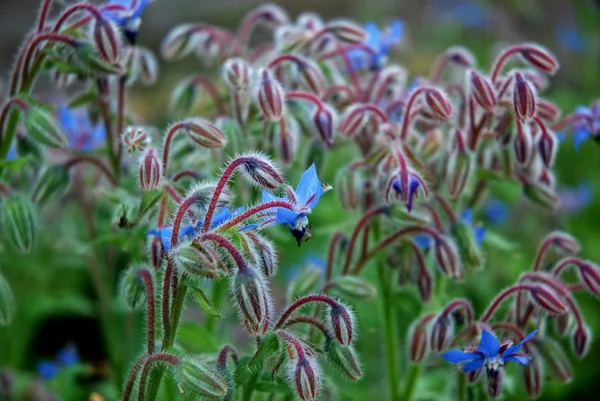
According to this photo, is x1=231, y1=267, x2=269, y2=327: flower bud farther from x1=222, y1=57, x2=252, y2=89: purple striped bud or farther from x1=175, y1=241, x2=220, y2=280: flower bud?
x1=222, y1=57, x2=252, y2=89: purple striped bud

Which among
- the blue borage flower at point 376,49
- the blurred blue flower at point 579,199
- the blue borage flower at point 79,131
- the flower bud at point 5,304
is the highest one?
the blue borage flower at point 376,49

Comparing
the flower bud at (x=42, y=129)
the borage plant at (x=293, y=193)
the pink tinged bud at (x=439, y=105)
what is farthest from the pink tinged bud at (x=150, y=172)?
the pink tinged bud at (x=439, y=105)

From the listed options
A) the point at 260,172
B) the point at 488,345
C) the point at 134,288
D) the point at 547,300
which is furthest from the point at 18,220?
the point at 547,300

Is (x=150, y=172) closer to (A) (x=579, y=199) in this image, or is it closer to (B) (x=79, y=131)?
(B) (x=79, y=131)

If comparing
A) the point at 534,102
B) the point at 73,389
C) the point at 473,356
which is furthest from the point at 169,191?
the point at 73,389

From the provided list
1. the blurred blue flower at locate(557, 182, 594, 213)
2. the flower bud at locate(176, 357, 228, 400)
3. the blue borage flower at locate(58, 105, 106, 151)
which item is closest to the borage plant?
the flower bud at locate(176, 357, 228, 400)

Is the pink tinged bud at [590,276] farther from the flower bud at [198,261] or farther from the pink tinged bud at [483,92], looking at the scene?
the flower bud at [198,261]

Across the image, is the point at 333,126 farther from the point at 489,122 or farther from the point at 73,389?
the point at 73,389
